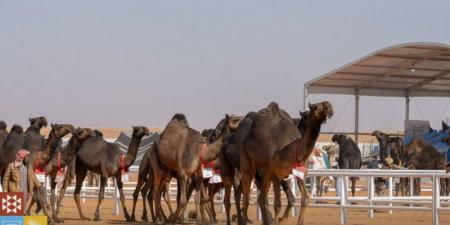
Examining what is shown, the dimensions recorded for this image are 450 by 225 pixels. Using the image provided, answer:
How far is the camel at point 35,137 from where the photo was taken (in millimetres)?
26094

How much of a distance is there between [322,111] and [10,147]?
35.9 ft

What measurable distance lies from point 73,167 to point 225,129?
17.8ft

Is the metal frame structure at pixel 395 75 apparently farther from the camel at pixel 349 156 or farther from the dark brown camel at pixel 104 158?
the dark brown camel at pixel 104 158

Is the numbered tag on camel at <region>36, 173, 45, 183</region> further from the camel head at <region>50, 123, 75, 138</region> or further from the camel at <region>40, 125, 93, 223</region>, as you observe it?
the camel head at <region>50, 123, 75, 138</region>

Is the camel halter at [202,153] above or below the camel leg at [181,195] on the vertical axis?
above

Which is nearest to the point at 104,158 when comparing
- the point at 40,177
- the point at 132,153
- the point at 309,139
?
the point at 132,153

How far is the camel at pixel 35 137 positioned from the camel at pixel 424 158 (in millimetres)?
10796

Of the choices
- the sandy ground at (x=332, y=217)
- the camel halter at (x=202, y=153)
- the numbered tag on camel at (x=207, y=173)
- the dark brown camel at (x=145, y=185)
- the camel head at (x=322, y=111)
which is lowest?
the sandy ground at (x=332, y=217)

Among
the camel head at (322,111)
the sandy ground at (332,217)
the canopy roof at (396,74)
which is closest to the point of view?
the camel head at (322,111)

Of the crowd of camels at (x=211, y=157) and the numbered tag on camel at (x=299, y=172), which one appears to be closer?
the crowd of camels at (x=211, y=157)

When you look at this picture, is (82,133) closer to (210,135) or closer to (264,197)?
(210,135)

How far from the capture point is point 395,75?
43.1 metres

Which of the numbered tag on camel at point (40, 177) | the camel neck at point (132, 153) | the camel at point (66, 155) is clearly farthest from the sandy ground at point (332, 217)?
the camel neck at point (132, 153)

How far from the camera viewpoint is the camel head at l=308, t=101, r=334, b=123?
54.4 feet
